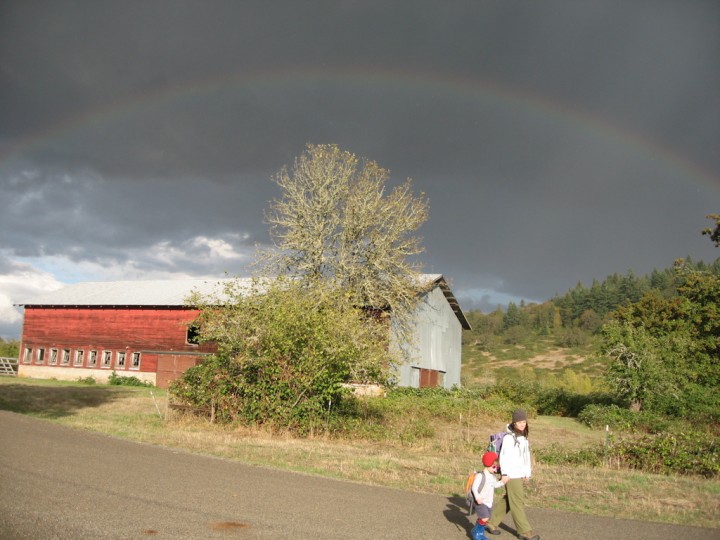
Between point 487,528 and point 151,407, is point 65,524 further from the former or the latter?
point 151,407

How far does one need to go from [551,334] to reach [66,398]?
115584mm

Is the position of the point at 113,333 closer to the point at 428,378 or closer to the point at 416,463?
the point at 428,378

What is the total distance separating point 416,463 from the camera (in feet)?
47.3

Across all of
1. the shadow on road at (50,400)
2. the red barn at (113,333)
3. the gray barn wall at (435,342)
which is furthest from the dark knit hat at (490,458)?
the red barn at (113,333)

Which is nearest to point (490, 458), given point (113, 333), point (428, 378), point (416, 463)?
point (416, 463)

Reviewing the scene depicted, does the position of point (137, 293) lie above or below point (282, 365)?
above

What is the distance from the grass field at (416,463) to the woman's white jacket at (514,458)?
2.84m

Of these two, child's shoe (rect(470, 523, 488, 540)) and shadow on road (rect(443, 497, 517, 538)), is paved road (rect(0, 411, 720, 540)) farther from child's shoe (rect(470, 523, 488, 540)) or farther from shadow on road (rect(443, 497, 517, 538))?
child's shoe (rect(470, 523, 488, 540))

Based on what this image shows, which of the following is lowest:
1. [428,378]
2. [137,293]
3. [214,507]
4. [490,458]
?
[214,507]

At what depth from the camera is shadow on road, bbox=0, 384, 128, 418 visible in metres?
24.2

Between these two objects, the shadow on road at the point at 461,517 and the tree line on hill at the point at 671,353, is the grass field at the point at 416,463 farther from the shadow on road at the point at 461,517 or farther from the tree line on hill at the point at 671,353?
the tree line on hill at the point at 671,353

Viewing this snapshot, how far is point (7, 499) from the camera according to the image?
27.2ft

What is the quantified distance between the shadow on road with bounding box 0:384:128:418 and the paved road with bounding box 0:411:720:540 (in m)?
12.9

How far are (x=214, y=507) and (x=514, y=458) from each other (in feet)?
13.8
